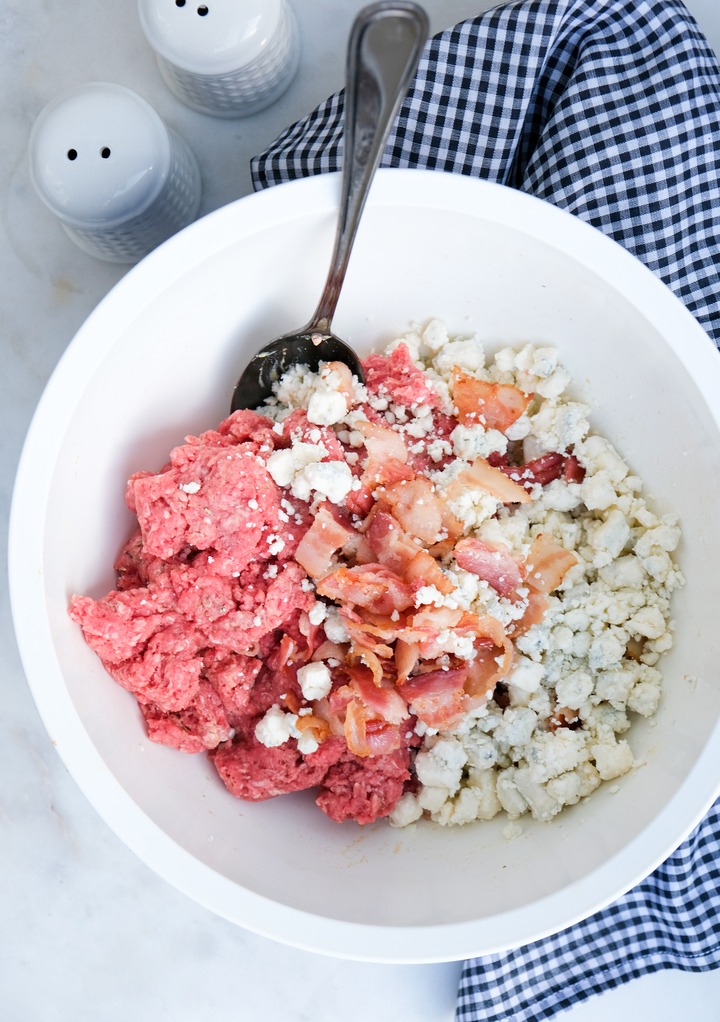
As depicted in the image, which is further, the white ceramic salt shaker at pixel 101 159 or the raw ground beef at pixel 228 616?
the white ceramic salt shaker at pixel 101 159

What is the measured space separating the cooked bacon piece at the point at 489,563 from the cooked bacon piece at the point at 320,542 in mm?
198

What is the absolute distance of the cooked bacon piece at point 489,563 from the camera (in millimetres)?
1495

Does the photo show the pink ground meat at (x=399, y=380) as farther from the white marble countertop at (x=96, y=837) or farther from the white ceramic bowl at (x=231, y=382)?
the white marble countertop at (x=96, y=837)

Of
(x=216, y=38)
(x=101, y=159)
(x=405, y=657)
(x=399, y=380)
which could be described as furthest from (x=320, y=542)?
(x=216, y=38)

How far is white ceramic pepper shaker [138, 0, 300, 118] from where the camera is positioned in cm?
165

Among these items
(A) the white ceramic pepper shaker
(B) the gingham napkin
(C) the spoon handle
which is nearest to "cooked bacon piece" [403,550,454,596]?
(C) the spoon handle

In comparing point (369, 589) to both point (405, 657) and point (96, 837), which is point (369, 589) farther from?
point (96, 837)

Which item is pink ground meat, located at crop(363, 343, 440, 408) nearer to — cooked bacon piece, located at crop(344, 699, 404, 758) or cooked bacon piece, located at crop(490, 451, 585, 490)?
cooked bacon piece, located at crop(490, 451, 585, 490)

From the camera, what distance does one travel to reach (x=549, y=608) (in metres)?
1.54

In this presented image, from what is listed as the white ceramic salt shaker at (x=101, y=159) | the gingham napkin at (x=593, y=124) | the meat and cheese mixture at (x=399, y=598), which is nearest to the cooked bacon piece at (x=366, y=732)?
the meat and cheese mixture at (x=399, y=598)

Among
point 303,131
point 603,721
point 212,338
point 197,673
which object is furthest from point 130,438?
point 603,721

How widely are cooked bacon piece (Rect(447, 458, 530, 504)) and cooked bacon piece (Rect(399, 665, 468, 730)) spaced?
0.30 metres

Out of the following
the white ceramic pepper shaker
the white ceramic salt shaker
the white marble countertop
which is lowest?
the white marble countertop

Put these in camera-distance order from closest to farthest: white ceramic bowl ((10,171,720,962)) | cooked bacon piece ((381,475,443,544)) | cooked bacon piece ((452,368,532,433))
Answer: white ceramic bowl ((10,171,720,962)), cooked bacon piece ((381,475,443,544)), cooked bacon piece ((452,368,532,433))
